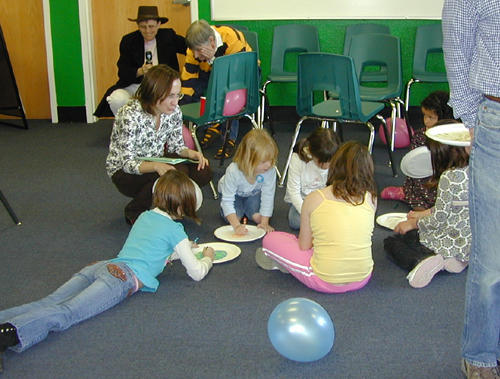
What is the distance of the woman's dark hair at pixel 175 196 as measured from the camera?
240 cm

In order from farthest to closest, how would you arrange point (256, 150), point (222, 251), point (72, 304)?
point (256, 150) < point (222, 251) < point (72, 304)

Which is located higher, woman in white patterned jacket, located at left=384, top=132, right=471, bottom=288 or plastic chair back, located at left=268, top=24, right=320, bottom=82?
plastic chair back, located at left=268, top=24, right=320, bottom=82

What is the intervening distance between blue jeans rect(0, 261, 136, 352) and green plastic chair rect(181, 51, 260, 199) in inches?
56.1

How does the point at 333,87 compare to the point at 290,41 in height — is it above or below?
below

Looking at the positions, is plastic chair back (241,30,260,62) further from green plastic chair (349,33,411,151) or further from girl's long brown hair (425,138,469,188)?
girl's long brown hair (425,138,469,188)

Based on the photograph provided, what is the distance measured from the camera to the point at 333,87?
142 inches

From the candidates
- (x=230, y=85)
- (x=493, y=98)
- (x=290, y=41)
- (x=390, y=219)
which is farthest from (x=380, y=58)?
(x=493, y=98)

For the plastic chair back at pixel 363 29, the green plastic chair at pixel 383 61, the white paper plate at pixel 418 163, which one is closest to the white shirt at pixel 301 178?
the white paper plate at pixel 418 163

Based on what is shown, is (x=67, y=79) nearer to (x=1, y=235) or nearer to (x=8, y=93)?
(x=8, y=93)

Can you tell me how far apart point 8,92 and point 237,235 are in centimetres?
370

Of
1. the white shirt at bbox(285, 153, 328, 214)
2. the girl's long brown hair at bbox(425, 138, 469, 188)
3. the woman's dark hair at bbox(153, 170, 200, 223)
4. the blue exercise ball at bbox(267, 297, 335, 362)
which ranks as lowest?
the blue exercise ball at bbox(267, 297, 335, 362)

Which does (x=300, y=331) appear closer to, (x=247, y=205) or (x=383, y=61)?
(x=247, y=205)

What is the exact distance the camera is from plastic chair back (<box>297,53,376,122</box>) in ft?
11.5

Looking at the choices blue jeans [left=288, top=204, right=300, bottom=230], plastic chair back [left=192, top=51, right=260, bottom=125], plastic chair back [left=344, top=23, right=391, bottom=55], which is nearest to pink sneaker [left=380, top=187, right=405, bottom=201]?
blue jeans [left=288, top=204, right=300, bottom=230]
